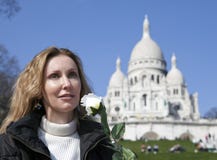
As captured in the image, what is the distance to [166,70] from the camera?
78.4 metres

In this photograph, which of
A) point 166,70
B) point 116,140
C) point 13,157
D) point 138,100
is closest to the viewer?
point 116,140

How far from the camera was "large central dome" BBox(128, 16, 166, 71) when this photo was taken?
250ft

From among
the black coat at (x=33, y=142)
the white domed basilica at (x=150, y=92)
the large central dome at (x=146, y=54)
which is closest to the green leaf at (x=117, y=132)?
the black coat at (x=33, y=142)

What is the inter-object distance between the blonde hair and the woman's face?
38mm

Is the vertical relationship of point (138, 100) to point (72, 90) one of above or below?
above

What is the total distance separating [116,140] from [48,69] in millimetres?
700

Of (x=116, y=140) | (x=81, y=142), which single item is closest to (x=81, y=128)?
(x=81, y=142)

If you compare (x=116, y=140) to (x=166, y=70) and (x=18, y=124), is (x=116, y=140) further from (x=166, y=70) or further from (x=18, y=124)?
(x=166, y=70)

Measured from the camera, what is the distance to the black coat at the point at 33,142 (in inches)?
90.7

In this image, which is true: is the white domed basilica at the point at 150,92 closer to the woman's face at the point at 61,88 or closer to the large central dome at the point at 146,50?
the large central dome at the point at 146,50

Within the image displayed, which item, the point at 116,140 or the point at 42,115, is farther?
the point at 42,115

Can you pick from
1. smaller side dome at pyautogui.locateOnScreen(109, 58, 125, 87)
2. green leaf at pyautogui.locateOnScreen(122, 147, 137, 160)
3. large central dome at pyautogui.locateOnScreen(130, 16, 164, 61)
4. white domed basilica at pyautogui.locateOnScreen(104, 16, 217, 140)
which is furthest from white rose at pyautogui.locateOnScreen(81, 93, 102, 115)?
large central dome at pyautogui.locateOnScreen(130, 16, 164, 61)

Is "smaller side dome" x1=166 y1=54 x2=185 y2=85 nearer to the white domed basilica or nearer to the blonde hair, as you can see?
the white domed basilica

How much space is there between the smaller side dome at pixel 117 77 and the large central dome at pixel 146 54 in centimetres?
246
